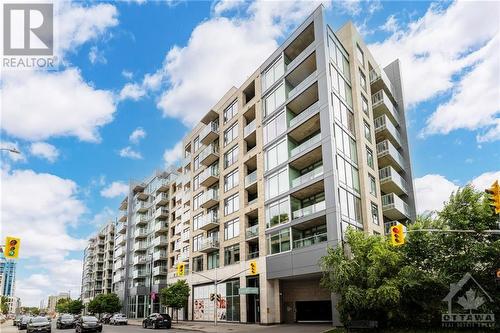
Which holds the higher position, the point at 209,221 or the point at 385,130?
the point at 385,130

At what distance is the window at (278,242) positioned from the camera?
3669 centimetres

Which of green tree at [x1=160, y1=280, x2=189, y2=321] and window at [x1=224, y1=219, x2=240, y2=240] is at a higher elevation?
window at [x1=224, y1=219, x2=240, y2=240]

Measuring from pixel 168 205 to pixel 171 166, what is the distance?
787cm

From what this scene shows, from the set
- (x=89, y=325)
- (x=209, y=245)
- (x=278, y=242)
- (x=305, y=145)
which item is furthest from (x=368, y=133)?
(x=89, y=325)

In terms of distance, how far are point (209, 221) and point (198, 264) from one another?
7353mm

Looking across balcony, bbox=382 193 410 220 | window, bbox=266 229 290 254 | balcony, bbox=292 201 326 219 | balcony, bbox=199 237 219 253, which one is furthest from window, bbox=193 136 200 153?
balcony, bbox=382 193 410 220

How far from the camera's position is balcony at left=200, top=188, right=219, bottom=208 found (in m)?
50.2

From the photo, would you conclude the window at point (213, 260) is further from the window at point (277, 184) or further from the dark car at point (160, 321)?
the window at point (277, 184)

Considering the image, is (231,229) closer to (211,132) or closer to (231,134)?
(231,134)

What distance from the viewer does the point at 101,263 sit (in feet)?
414

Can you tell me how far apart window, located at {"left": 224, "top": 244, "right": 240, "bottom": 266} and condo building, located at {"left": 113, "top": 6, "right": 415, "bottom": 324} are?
0.11 meters

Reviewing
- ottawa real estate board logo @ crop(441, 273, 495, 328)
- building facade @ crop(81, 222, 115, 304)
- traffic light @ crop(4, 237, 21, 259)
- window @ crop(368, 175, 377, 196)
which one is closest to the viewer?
traffic light @ crop(4, 237, 21, 259)

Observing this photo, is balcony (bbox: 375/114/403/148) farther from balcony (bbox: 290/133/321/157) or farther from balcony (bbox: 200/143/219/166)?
balcony (bbox: 200/143/219/166)

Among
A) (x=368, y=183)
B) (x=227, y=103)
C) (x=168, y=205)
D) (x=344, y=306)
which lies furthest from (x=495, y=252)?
(x=168, y=205)
